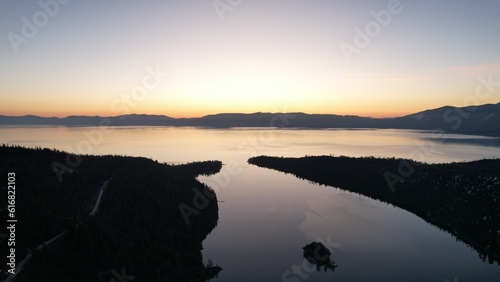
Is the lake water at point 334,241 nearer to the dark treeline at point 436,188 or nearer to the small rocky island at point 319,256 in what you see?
the small rocky island at point 319,256

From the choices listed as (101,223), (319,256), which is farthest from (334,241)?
(101,223)

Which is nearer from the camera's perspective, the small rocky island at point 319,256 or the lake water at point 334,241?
the lake water at point 334,241

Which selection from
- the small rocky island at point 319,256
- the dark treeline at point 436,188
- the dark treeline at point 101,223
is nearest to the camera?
the dark treeline at point 101,223

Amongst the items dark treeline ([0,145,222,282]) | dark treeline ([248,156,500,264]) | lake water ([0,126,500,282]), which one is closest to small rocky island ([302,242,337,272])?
lake water ([0,126,500,282])

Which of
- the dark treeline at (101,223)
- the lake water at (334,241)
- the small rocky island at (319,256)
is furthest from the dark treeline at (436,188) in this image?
the dark treeline at (101,223)

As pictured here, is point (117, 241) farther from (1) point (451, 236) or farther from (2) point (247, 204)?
(1) point (451, 236)
